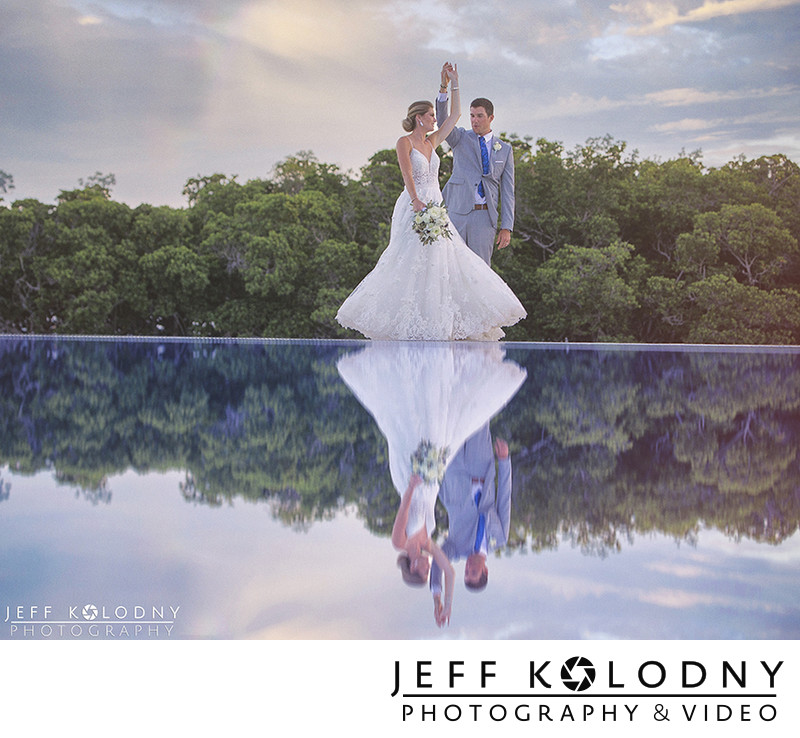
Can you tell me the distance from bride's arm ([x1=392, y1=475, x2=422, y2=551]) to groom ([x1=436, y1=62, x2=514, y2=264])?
170 inches

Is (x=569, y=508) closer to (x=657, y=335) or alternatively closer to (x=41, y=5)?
(x=657, y=335)

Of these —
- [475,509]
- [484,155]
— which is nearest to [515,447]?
[475,509]

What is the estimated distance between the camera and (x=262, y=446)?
4.48 feet

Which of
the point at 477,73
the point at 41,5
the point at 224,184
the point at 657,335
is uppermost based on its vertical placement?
the point at 41,5

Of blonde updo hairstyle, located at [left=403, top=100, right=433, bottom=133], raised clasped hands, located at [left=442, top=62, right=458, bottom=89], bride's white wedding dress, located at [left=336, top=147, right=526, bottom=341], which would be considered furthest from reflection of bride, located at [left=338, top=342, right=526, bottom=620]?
blonde updo hairstyle, located at [left=403, top=100, right=433, bottom=133]

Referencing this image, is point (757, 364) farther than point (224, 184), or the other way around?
point (224, 184)

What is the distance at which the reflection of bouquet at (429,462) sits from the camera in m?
1.12

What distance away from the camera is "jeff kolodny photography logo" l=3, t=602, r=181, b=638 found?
0.75 m

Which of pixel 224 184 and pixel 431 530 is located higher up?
pixel 224 184

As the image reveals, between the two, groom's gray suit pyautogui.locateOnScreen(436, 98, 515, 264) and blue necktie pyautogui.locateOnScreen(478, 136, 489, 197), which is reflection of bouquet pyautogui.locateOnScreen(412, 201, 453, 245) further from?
blue necktie pyautogui.locateOnScreen(478, 136, 489, 197)
